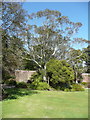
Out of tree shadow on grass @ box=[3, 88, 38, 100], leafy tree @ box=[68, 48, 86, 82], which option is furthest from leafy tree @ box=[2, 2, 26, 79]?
leafy tree @ box=[68, 48, 86, 82]

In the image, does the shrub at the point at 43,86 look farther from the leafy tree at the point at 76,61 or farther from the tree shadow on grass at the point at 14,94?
the leafy tree at the point at 76,61

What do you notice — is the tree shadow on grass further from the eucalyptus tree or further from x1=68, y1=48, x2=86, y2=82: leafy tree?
x1=68, y1=48, x2=86, y2=82: leafy tree

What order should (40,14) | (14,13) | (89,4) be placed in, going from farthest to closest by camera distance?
1. (40,14)
2. (14,13)
3. (89,4)

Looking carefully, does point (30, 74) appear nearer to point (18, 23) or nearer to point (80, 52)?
point (80, 52)

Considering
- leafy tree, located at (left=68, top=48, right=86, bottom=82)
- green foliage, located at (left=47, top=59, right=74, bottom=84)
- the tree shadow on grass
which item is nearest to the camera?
the tree shadow on grass

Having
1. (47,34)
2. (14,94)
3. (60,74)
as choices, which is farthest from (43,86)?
(47,34)

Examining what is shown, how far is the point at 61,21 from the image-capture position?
12.3 meters

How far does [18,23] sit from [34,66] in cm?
941

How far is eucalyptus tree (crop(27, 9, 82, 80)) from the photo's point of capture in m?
12.2

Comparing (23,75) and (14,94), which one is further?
(23,75)

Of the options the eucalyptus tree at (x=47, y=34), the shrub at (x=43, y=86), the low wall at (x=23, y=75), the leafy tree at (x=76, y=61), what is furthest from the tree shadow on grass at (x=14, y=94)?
the leafy tree at (x=76, y=61)

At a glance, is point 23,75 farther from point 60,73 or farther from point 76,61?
point 76,61

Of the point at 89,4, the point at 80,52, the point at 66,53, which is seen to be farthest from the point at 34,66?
the point at 89,4

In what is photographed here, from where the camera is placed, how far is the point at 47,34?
40.5 ft
